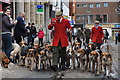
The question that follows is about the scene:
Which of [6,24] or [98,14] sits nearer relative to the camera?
[6,24]

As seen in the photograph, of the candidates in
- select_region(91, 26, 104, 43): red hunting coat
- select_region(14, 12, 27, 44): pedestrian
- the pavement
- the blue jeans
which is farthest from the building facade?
the blue jeans

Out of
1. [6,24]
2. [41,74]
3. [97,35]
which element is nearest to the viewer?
[41,74]

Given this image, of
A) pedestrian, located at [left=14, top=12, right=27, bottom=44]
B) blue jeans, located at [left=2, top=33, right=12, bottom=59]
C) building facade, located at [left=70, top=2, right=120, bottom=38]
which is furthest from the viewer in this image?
building facade, located at [left=70, top=2, right=120, bottom=38]

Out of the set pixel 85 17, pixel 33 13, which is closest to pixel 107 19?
pixel 85 17

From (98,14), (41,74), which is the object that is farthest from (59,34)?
(98,14)

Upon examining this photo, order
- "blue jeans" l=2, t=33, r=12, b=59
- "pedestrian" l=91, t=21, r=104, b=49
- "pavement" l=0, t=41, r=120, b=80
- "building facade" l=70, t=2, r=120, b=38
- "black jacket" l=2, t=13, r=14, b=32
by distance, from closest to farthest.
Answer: "pavement" l=0, t=41, r=120, b=80
"black jacket" l=2, t=13, r=14, b=32
"blue jeans" l=2, t=33, r=12, b=59
"pedestrian" l=91, t=21, r=104, b=49
"building facade" l=70, t=2, r=120, b=38

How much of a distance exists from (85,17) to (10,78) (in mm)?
76320

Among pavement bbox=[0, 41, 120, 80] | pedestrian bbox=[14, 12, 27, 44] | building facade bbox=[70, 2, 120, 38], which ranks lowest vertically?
pavement bbox=[0, 41, 120, 80]

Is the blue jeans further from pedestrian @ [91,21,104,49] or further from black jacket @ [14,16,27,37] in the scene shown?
pedestrian @ [91,21,104,49]

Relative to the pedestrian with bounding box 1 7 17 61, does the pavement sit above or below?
below

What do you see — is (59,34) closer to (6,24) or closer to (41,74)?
(41,74)

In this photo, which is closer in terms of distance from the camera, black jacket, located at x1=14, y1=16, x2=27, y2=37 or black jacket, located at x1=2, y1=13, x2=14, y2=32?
black jacket, located at x1=2, y1=13, x2=14, y2=32

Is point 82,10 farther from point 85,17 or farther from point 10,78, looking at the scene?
point 10,78

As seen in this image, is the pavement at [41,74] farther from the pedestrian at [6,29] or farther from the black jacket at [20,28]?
the black jacket at [20,28]
